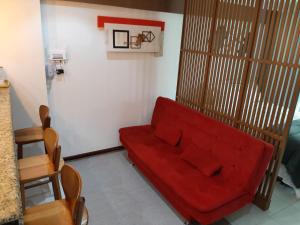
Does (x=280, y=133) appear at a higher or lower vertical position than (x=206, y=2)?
lower

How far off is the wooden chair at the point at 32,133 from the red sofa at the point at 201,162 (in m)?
1.07

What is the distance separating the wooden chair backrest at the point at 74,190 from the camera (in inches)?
48.1

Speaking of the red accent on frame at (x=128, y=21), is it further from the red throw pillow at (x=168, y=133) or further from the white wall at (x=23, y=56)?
the red throw pillow at (x=168, y=133)

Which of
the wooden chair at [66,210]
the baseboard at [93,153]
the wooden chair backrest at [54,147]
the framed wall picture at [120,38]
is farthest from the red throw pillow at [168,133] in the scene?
the wooden chair at [66,210]

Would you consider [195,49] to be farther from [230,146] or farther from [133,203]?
[133,203]

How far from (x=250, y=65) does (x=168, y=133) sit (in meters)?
1.30

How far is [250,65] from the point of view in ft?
7.83

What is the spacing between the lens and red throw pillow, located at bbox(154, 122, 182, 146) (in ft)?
9.71

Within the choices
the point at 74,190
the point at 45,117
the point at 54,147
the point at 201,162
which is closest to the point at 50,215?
the point at 74,190

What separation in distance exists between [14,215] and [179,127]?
236 centimetres

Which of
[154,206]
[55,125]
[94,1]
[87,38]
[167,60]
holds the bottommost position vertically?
[154,206]

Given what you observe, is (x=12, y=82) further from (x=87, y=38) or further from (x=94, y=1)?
(x=94, y=1)

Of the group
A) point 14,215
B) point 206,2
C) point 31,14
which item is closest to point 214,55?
point 206,2

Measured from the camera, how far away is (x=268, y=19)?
7.14 feet
